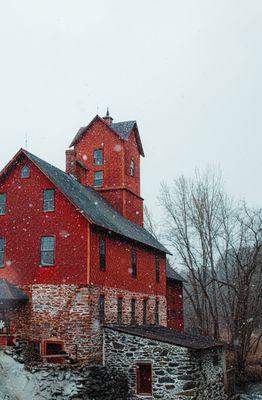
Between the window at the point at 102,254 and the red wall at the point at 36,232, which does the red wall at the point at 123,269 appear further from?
the red wall at the point at 36,232

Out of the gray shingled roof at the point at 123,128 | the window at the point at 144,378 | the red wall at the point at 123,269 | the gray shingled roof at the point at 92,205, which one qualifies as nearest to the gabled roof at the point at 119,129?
the gray shingled roof at the point at 123,128

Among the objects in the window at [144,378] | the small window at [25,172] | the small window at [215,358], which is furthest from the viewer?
the small window at [25,172]

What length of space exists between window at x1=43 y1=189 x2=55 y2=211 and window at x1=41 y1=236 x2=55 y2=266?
1.42 m

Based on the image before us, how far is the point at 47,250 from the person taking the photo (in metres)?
23.7

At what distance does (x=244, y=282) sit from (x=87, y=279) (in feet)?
45.4

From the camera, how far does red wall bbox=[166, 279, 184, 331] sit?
115ft

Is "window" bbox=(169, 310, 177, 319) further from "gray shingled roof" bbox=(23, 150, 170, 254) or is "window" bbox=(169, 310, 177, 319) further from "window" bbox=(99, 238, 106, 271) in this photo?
"window" bbox=(99, 238, 106, 271)

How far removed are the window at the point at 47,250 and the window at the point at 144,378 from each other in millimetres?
6254

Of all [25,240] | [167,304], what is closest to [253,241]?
[167,304]

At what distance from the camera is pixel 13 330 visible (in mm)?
23078

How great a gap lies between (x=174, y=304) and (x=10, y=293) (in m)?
16.5

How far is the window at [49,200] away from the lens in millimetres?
24047

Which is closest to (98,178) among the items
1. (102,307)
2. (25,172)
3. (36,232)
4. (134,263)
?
(134,263)

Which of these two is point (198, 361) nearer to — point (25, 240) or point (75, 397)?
point (75, 397)
